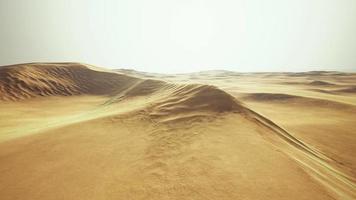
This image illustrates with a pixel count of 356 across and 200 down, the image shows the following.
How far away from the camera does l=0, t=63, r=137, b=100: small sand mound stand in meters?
16.5

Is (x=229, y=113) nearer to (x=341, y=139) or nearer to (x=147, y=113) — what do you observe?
(x=147, y=113)

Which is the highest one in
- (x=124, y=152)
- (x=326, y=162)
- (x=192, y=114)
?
(x=192, y=114)

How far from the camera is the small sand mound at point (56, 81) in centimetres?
1650

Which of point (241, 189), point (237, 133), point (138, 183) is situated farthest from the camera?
point (237, 133)

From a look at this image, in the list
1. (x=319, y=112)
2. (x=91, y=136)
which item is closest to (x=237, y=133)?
(x=91, y=136)

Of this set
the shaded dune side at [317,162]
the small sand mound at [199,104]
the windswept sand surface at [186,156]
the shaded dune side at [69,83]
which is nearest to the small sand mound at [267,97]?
the windswept sand surface at [186,156]

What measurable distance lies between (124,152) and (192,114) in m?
2.20

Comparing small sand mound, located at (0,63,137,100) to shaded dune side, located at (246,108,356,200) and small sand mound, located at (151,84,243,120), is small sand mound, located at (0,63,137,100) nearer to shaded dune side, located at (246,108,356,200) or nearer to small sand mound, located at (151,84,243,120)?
small sand mound, located at (151,84,243,120)

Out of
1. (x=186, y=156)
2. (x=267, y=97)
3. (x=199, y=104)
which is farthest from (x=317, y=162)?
(x=267, y=97)

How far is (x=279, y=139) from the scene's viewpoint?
19.1 ft

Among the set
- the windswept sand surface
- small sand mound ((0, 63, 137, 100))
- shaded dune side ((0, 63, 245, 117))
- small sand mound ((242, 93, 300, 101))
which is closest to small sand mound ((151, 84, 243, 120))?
the windswept sand surface

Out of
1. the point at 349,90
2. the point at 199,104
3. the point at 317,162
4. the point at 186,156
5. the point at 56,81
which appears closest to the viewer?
the point at 186,156

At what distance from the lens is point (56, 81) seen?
1842 cm

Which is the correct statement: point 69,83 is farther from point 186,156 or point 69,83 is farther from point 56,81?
point 186,156
